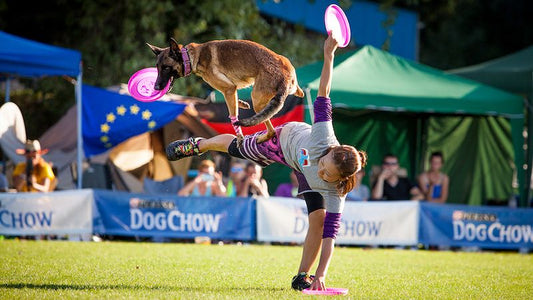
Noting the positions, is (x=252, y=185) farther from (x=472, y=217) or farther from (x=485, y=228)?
(x=485, y=228)

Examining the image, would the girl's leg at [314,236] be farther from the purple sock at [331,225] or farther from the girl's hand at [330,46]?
the girl's hand at [330,46]

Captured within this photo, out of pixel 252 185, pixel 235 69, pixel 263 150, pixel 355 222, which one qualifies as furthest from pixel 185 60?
pixel 252 185

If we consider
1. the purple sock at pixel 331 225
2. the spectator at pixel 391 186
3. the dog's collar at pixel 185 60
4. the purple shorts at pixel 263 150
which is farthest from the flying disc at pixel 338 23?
the spectator at pixel 391 186

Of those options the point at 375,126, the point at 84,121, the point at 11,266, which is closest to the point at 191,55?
the point at 11,266

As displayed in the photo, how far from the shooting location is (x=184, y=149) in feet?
21.0

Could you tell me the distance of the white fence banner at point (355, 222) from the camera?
10484 millimetres

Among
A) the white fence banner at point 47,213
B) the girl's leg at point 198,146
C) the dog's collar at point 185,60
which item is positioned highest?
the dog's collar at point 185,60

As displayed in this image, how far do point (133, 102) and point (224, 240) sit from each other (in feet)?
Result: 8.73

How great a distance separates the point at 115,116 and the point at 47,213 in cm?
205

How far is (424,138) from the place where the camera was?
1424cm

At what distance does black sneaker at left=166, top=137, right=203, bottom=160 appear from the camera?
6348 mm

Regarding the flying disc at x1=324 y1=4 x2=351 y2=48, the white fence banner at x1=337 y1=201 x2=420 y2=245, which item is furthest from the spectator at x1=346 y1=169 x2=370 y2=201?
the flying disc at x1=324 y1=4 x2=351 y2=48

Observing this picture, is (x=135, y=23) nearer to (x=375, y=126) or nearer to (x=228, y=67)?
(x=375, y=126)

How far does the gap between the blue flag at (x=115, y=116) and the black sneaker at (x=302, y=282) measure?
621 centimetres
